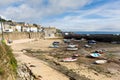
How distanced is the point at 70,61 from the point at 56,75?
37.9ft

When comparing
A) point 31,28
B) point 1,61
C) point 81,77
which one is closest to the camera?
point 1,61

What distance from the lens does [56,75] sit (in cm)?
2339

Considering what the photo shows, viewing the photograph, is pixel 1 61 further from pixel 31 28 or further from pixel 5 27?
pixel 31 28

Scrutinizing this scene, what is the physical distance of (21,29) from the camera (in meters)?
112

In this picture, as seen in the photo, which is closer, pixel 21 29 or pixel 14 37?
pixel 14 37

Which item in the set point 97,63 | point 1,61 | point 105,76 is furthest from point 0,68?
point 97,63

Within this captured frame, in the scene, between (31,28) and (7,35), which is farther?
(31,28)

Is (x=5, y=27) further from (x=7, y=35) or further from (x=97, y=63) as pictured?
(x=97, y=63)

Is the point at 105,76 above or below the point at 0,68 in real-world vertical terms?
below

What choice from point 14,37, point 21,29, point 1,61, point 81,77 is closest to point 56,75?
point 81,77

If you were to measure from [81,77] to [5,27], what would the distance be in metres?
79.2

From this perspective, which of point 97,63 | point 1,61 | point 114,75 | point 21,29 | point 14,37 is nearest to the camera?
point 1,61

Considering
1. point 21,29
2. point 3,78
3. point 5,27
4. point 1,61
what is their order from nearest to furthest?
point 3,78
point 1,61
point 5,27
point 21,29

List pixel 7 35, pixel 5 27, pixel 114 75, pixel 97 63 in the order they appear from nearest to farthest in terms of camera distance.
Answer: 1. pixel 114 75
2. pixel 97 63
3. pixel 7 35
4. pixel 5 27
